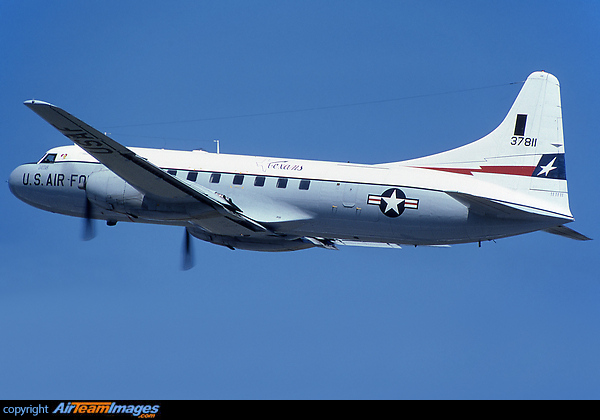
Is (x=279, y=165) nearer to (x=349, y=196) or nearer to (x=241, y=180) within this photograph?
(x=241, y=180)

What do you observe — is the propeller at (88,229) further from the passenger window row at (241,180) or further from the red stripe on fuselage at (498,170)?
the red stripe on fuselage at (498,170)

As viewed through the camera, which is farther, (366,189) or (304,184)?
(304,184)

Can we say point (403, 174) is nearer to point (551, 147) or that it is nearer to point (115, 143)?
point (551, 147)

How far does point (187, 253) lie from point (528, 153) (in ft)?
38.8

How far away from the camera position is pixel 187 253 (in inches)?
1192

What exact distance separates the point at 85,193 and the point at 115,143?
4.18 metres

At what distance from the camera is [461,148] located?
27562 mm

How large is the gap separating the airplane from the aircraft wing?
1.4 inches

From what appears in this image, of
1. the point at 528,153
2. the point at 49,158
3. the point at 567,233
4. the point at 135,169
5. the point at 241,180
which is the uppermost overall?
the point at 528,153
